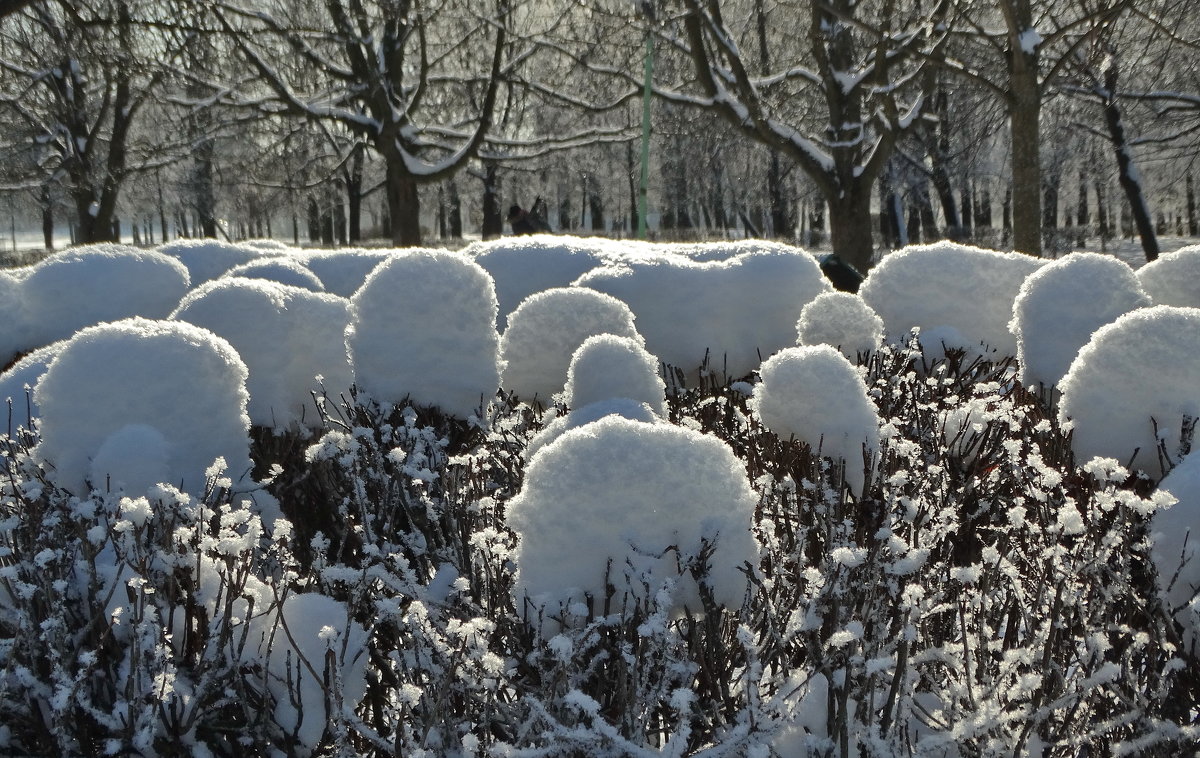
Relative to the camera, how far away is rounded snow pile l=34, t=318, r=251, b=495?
3.37 metres

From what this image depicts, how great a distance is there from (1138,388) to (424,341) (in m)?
2.86

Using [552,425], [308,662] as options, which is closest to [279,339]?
[552,425]

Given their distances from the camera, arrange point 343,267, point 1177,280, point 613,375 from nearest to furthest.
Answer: point 613,375
point 1177,280
point 343,267

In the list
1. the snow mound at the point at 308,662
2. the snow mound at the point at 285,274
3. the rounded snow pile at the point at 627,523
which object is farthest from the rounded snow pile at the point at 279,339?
the rounded snow pile at the point at 627,523

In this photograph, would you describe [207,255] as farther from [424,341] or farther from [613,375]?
[613,375]

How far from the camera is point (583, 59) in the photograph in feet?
44.8

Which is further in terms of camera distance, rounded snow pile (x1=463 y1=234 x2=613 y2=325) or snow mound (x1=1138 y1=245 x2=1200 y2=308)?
rounded snow pile (x1=463 y1=234 x2=613 y2=325)

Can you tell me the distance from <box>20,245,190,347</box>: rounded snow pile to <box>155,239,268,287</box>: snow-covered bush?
869 millimetres

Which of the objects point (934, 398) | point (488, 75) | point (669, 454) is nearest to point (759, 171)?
point (488, 75)

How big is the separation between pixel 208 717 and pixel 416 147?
13930 millimetres

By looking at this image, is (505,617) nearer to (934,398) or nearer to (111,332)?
(111,332)

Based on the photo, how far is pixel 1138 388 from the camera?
3537mm

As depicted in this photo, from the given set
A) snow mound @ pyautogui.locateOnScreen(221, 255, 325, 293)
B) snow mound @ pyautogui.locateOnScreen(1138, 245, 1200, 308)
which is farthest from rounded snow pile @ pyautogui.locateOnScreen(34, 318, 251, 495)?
snow mound @ pyautogui.locateOnScreen(1138, 245, 1200, 308)

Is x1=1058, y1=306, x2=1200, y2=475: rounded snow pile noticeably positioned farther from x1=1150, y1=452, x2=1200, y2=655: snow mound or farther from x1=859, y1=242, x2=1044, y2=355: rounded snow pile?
x1=859, y1=242, x2=1044, y2=355: rounded snow pile
